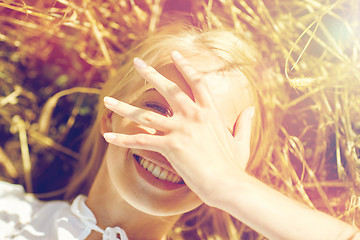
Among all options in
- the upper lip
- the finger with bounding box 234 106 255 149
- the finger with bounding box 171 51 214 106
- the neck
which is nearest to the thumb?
the finger with bounding box 234 106 255 149

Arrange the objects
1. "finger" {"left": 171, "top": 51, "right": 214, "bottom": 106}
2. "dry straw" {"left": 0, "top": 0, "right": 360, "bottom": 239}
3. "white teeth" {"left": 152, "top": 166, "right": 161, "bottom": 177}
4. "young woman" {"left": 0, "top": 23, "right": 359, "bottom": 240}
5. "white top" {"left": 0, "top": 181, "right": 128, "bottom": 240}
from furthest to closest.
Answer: "dry straw" {"left": 0, "top": 0, "right": 360, "bottom": 239} → "white top" {"left": 0, "top": 181, "right": 128, "bottom": 240} → "white teeth" {"left": 152, "top": 166, "right": 161, "bottom": 177} → "finger" {"left": 171, "top": 51, "right": 214, "bottom": 106} → "young woman" {"left": 0, "top": 23, "right": 359, "bottom": 240}

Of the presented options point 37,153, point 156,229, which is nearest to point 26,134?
point 37,153

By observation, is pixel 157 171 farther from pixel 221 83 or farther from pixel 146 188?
pixel 221 83

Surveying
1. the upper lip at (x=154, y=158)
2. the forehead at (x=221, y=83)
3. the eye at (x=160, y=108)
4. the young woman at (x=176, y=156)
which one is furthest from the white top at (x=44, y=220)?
the forehead at (x=221, y=83)

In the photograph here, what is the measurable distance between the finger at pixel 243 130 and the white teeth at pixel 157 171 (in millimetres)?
275

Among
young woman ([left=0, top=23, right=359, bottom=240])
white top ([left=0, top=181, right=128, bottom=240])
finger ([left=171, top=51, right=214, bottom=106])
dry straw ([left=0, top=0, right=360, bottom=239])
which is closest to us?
young woman ([left=0, top=23, right=359, bottom=240])

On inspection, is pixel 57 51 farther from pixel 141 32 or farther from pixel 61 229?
pixel 61 229

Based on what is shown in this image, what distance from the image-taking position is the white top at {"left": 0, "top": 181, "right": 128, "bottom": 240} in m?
1.44

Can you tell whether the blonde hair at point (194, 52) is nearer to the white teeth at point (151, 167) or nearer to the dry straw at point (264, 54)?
the dry straw at point (264, 54)

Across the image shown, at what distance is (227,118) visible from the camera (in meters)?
1.26

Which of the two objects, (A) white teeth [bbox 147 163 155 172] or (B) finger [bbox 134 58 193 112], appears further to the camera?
(A) white teeth [bbox 147 163 155 172]

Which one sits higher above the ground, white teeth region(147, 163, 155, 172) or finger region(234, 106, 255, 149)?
finger region(234, 106, 255, 149)

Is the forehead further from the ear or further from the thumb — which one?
the ear

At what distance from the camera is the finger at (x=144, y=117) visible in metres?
1.13
